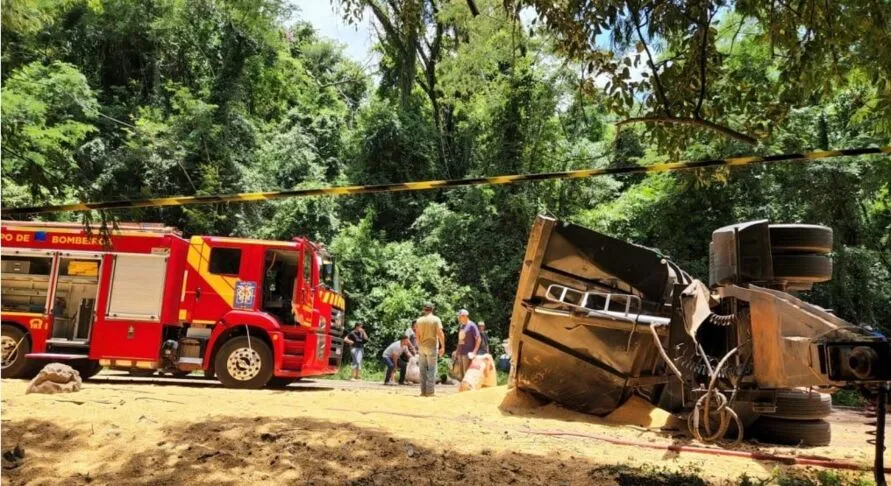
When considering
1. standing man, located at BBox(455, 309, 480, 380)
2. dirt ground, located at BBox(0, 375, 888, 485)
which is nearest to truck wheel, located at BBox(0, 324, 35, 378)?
dirt ground, located at BBox(0, 375, 888, 485)

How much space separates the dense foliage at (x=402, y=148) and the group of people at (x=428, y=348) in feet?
15.1

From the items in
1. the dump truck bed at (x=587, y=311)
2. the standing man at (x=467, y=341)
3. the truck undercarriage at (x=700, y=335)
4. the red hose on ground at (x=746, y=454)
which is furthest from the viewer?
the standing man at (x=467, y=341)

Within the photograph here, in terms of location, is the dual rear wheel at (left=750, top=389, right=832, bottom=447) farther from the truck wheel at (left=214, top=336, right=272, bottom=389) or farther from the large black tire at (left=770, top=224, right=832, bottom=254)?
the truck wheel at (left=214, top=336, right=272, bottom=389)

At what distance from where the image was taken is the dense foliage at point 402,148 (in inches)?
659

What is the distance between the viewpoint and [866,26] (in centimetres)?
553

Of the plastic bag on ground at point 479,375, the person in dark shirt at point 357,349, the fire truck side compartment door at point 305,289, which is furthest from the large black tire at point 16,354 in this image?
the person in dark shirt at point 357,349

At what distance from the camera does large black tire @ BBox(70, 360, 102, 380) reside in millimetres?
10859

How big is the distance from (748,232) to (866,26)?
1979mm

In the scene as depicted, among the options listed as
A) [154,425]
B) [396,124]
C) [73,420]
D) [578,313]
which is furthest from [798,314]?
[396,124]

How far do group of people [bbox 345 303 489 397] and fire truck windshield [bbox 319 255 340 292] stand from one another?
66.8 inches

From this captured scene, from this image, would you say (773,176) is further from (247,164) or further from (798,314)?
(247,164)

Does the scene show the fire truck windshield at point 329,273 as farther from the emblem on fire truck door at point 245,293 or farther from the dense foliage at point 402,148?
the dense foliage at point 402,148

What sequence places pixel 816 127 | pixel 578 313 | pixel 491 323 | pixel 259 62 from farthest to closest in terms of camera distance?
pixel 259 62 < pixel 491 323 < pixel 816 127 < pixel 578 313

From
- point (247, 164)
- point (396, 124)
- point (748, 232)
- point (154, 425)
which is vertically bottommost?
point (154, 425)
